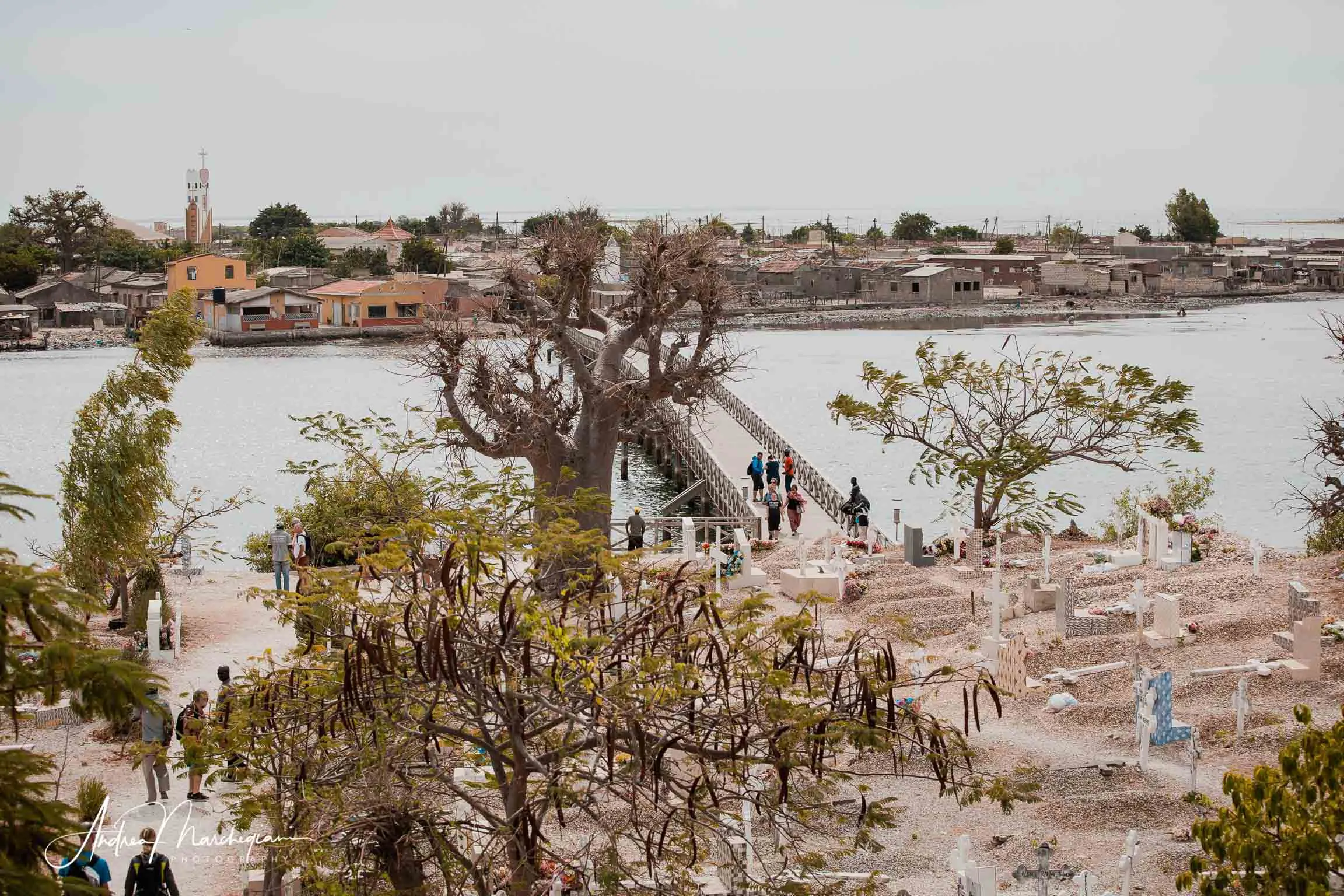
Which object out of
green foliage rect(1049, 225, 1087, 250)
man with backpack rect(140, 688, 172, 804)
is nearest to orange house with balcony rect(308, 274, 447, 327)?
man with backpack rect(140, 688, 172, 804)

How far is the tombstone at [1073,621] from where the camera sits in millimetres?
17339

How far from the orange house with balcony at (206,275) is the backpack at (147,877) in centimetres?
9089

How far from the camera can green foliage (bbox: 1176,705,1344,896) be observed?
8.38 metres

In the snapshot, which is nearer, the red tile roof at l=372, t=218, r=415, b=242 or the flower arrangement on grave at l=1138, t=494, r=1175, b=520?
the flower arrangement on grave at l=1138, t=494, r=1175, b=520

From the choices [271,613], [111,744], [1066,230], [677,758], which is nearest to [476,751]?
[677,758]

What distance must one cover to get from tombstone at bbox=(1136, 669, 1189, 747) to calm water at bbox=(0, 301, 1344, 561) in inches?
625

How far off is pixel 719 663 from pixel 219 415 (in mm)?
64976

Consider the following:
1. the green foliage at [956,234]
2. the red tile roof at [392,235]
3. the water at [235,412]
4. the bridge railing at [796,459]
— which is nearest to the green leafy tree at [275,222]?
the red tile roof at [392,235]

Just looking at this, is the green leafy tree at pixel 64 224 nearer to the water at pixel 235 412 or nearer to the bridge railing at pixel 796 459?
the water at pixel 235 412

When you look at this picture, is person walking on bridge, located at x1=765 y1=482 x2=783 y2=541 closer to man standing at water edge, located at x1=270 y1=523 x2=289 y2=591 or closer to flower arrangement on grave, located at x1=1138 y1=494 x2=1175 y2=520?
flower arrangement on grave, located at x1=1138 y1=494 x2=1175 y2=520

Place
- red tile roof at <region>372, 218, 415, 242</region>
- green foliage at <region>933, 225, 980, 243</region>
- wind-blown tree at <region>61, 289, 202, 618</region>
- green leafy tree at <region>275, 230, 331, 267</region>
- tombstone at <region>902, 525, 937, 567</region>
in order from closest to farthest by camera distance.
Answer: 1. wind-blown tree at <region>61, 289, 202, 618</region>
2. tombstone at <region>902, 525, 937, 567</region>
3. green leafy tree at <region>275, 230, 331, 267</region>
4. red tile roof at <region>372, 218, 415, 242</region>
5. green foliage at <region>933, 225, 980, 243</region>

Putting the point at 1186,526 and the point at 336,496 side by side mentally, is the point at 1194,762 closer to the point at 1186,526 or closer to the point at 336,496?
the point at 1186,526

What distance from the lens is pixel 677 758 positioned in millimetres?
13695

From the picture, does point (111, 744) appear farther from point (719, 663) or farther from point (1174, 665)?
point (1174, 665)
